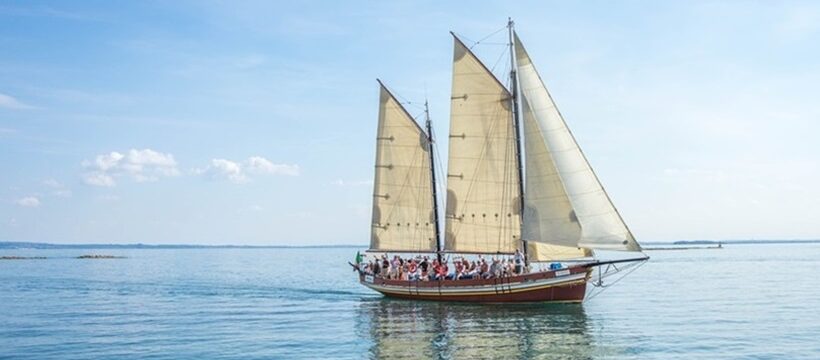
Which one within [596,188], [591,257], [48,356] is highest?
[596,188]

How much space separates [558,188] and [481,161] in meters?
8.59

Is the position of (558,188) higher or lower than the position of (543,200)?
higher

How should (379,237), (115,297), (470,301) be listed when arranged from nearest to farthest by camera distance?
(470,301) < (379,237) < (115,297)

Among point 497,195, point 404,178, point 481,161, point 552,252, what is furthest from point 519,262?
point 404,178

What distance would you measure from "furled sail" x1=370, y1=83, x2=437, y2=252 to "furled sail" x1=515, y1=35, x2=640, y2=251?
44.9 ft

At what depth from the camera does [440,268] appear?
182 feet

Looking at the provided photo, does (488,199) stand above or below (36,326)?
above

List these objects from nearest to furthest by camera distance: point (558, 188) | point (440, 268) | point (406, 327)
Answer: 1. point (406, 327)
2. point (558, 188)
3. point (440, 268)

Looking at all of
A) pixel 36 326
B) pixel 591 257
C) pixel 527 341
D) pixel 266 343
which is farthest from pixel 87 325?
pixel 591 257

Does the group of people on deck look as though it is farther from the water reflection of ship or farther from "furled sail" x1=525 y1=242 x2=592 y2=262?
the water reflection of ship

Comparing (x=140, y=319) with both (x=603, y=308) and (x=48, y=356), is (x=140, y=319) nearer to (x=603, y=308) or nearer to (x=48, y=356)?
(x=48, y=356)

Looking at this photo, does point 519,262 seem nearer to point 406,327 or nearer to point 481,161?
point 481,161

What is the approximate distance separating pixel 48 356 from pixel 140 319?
47.2ft

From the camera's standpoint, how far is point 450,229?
180 ft
